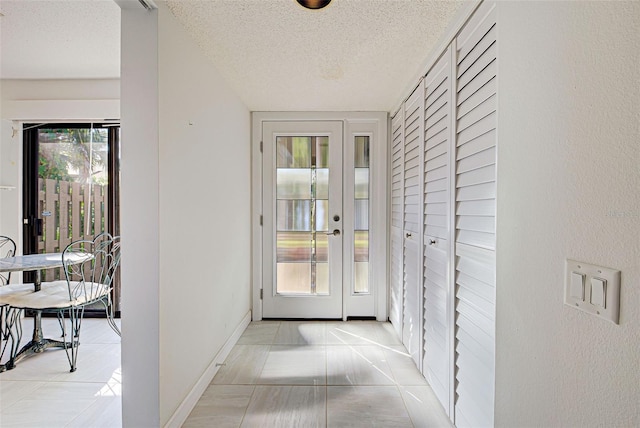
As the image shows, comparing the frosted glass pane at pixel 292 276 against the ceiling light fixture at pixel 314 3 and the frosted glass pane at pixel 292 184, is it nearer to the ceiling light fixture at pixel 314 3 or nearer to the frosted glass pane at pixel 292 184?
the frosted glass pane at pixel 292 184

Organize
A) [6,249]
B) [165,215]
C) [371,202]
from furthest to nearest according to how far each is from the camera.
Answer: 1. [371,202]
2. [6,249]
3. [165,215]

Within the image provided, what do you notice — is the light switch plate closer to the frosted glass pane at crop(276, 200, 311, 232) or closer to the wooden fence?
the frosted glass pane at crop(276, 200, 311, 232)

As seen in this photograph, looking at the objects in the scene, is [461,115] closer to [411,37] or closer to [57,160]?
[411,37]

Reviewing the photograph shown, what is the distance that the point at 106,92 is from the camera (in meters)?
3.07

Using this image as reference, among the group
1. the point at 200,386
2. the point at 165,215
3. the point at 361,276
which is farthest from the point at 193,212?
the point at 361,276

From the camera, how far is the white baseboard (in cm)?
164

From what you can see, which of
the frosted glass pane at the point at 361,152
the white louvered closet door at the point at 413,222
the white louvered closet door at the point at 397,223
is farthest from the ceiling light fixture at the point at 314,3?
the frosted glass pane at the point at 361,152

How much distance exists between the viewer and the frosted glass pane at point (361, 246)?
3.30 meters

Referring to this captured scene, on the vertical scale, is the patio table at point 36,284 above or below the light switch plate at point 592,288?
below

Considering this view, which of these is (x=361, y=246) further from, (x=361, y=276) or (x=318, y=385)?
(x=318, y=385)

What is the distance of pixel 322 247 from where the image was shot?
10.8 ft

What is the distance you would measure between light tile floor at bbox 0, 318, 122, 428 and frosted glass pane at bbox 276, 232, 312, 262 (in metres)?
1.63

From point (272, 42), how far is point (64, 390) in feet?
8.34

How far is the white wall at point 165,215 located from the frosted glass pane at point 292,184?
1182 millimetres
